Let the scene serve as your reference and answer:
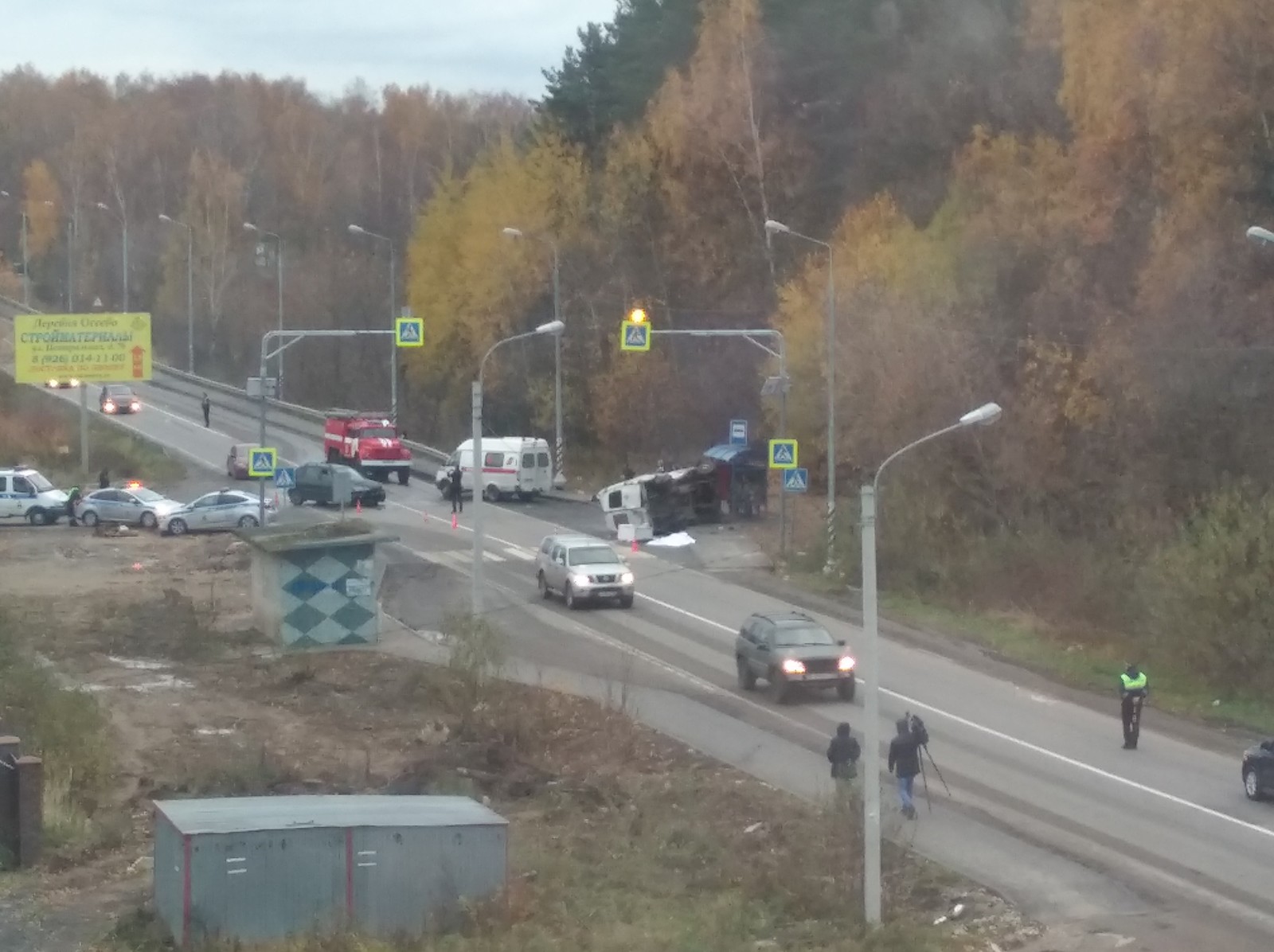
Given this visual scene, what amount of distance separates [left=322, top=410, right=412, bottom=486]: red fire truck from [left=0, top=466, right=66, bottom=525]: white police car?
409 inches

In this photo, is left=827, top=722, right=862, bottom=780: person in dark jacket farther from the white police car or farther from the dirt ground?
the white police car

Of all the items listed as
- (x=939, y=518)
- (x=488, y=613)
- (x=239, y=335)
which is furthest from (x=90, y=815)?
(x=239, y=335)

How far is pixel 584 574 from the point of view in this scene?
37.5m

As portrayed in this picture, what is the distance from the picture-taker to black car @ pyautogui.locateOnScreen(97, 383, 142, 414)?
77.1 m

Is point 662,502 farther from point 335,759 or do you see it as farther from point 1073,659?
point 335,759

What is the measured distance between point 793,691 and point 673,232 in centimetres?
3941

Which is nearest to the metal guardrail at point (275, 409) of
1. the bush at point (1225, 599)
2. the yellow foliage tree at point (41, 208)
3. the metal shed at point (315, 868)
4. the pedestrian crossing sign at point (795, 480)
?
the pedestrian crossing sign at point (795, 480)

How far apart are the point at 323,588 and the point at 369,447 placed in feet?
92.0

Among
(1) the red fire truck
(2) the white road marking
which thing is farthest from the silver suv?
(1) the red fire truck

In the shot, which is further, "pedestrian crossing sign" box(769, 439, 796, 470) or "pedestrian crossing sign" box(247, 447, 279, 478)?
"pedestrian crossing sign" box(769, 439, 796, 470)

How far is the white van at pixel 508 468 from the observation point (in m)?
56.2

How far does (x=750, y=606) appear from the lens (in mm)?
38312

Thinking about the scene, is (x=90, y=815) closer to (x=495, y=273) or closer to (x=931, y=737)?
(x=931, y=737)

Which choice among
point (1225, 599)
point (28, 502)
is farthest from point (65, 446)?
point (1225, 599)
